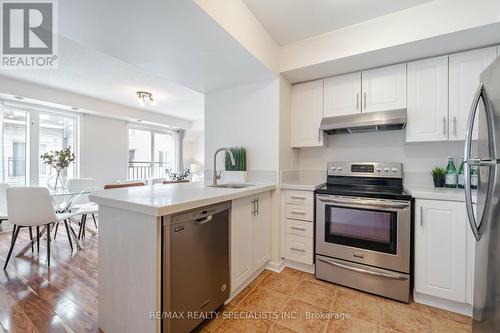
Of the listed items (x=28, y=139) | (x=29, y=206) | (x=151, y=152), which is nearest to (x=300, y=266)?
(x=29, y=206)

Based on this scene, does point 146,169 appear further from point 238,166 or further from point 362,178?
point 362,178

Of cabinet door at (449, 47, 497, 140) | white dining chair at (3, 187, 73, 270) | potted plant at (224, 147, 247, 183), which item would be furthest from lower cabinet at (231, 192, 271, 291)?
white dining chair at (3, 187, 73, 270)

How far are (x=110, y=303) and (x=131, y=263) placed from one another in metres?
0.38

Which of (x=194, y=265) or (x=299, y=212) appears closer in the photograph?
(x=194, y=265)

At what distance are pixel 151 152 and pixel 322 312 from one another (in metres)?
6.01

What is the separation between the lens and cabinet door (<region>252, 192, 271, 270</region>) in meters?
2.01

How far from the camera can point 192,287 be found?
131cm

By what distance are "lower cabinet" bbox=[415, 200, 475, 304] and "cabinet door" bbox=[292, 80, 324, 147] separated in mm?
1205

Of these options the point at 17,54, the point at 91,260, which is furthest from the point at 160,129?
the point at 91,260

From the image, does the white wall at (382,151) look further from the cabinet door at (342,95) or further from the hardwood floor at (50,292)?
the hardwood floor at (50,292)

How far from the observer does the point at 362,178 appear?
2.30 meters

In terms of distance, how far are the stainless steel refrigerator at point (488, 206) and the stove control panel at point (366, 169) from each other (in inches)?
41.9

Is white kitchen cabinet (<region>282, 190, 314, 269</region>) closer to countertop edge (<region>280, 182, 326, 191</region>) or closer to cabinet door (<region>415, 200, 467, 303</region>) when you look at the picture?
countertop edge (<region>280, 182, 326, 191</region>)

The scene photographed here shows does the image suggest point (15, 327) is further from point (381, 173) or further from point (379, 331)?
point (381, 173)
